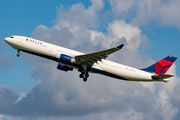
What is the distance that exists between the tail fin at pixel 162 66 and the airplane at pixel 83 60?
1.64 feet

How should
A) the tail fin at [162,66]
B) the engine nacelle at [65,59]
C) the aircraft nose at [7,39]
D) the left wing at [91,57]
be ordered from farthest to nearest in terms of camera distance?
the tail fin at [162,66] < the aircraft nose at [7,39] < the engine nacelle at [65,59] < the left wing at [91,57]

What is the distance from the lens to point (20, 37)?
135ft

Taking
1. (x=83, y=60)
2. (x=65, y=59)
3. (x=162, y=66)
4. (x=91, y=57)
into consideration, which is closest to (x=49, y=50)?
(x=65, y=59)

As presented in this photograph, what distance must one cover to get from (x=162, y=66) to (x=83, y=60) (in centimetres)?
1652

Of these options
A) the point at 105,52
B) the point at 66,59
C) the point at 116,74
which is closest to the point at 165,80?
the point at 116,74

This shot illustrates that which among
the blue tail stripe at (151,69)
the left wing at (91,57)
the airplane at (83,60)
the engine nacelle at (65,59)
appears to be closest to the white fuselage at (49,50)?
the airplane at (83,60)

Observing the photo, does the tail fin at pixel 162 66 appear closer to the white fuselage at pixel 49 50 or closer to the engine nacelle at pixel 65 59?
the white fuselage at pixel 49 50

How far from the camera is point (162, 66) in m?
48.3

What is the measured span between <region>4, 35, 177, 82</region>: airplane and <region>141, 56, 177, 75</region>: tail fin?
50cm

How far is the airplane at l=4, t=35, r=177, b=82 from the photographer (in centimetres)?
4000

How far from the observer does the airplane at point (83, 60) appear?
131ft

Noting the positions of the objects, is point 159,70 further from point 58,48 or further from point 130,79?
point 58,48

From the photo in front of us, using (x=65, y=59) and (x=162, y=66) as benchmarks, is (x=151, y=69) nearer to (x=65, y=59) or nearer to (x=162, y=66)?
(x=162, y=66)

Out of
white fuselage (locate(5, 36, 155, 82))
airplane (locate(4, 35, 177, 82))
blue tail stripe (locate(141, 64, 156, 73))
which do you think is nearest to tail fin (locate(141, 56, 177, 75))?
blue tail stripe (locate(141, 64, 156, 73))
